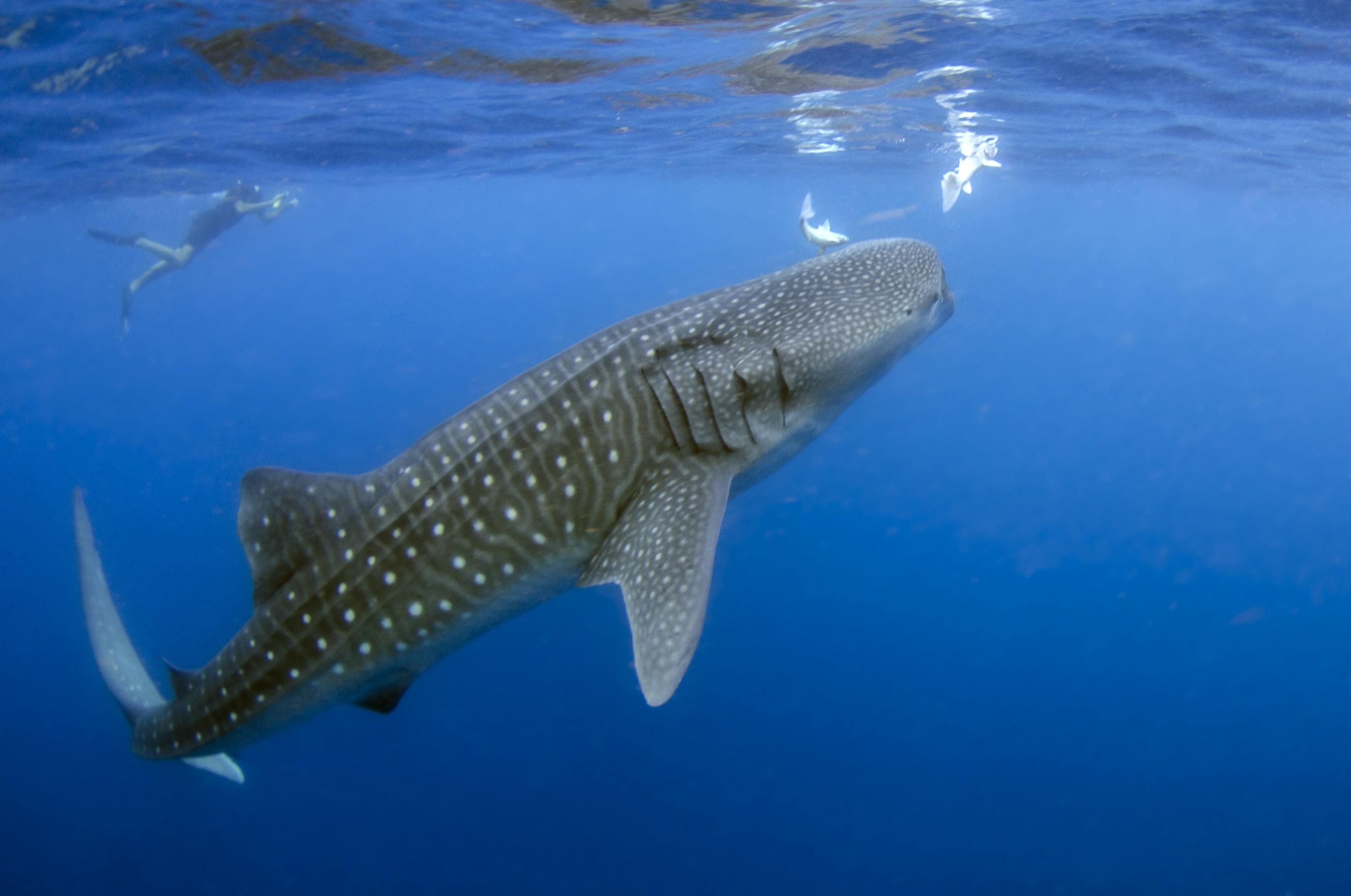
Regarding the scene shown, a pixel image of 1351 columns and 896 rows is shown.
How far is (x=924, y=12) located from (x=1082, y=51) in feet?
11.6

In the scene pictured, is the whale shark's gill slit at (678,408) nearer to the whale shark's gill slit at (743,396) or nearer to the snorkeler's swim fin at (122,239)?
the whale shark's gill slit at (743,396)

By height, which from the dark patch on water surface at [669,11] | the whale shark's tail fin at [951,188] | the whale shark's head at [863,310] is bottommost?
the whale shark's head at [863,310]

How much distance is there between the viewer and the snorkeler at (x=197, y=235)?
18922 mm

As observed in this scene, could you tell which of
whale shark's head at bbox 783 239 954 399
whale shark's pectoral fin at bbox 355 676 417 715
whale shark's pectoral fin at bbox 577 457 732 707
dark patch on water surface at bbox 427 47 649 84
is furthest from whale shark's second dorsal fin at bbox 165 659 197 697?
dark patch on water surface at bbox 427 47 649 84

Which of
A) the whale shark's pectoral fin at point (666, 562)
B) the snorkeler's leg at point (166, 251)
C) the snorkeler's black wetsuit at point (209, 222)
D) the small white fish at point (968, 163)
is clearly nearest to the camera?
the whale shark's pectoral fin at point (666, 562)

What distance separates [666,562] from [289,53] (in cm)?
1126

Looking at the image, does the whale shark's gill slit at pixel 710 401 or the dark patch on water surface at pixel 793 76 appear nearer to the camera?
the whale shark's gill slit at pixel 710 401

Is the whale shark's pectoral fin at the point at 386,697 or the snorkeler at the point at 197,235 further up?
the snorkeler at the point at 197,235

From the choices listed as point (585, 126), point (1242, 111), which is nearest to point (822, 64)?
point (585, 126)

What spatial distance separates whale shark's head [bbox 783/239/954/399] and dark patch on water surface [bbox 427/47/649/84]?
29.9 feet

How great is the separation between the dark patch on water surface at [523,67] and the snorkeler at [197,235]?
34.2 feet

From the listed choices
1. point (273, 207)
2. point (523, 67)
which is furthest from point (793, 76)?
point (273, 207)

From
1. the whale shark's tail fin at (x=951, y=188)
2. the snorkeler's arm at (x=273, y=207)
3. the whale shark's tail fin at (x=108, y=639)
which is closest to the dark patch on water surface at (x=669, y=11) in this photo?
the whale shark's tail fin at (x=108, y=639)

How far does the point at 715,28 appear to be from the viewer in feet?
33.8
